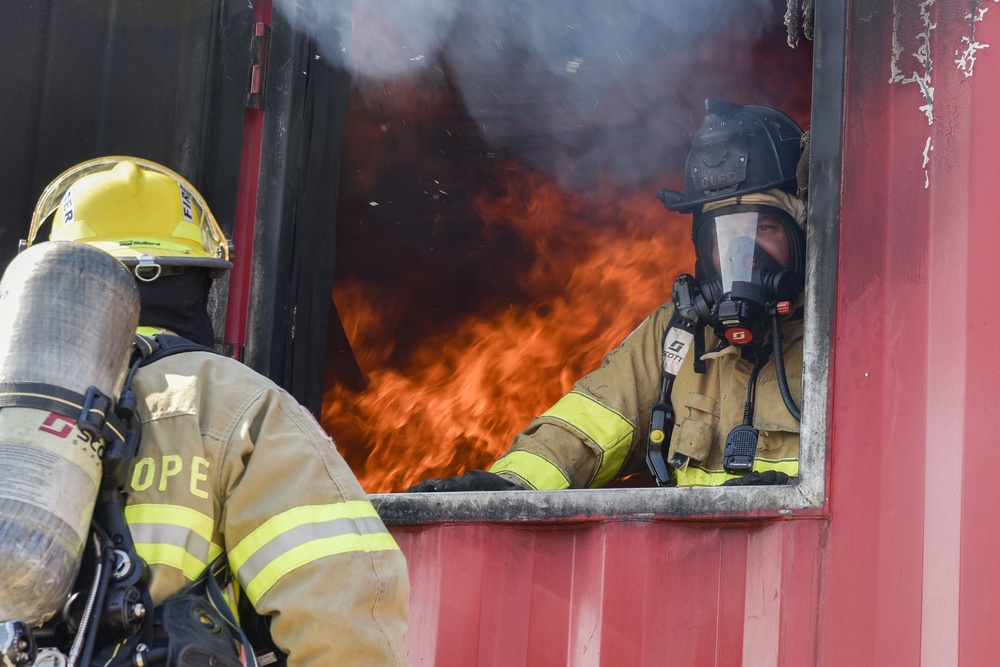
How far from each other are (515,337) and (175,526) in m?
3.28

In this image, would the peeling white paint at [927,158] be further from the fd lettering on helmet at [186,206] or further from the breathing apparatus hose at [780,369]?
the fd lettering on helmet at [186,206]

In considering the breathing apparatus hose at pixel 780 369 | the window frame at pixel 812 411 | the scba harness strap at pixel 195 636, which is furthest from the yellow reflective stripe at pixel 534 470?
the scba harness strap at pixel 195 636

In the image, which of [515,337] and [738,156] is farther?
[515,337]

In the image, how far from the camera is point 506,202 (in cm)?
526

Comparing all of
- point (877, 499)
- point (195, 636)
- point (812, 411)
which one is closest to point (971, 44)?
point (812, 411)

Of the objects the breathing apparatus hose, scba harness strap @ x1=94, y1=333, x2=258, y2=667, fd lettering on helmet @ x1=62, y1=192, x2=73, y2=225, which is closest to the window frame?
the breathing apparatus hose

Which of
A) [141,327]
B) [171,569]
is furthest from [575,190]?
[171,569]

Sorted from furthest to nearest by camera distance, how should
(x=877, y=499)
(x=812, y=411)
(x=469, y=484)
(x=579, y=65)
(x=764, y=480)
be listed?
1. (x=579, y=65)
2. (x=469, y=484)
3. (x=764, y=480)
4. (x=812, y=411)
5. (x=877, y=499)

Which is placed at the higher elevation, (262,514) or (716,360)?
(716,360)

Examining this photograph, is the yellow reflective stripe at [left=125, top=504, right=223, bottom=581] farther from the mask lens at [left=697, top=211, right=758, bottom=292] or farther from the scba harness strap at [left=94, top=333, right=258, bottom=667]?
the mask lens at [left=697, top=211, right=758, bottom=292]

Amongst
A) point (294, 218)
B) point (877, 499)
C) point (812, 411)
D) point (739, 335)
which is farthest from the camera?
point (294, 218)

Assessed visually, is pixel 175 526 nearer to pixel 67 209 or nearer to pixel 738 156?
pixel 67 209

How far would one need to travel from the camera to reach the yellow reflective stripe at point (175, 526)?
1969 millimetres

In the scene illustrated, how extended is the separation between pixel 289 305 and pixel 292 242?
8.0 inches
